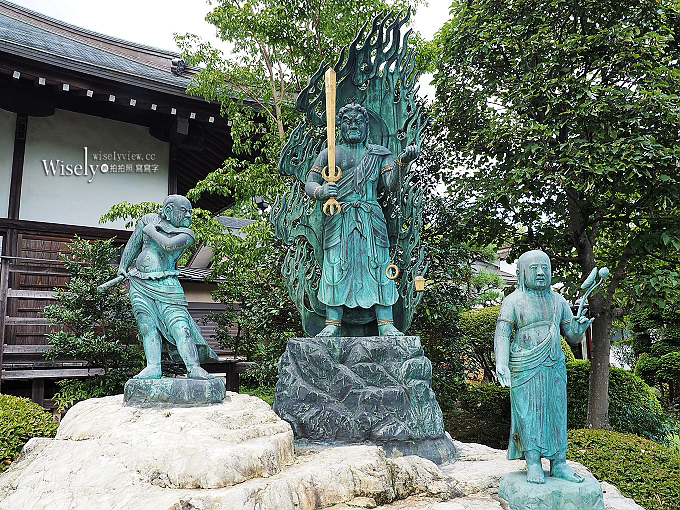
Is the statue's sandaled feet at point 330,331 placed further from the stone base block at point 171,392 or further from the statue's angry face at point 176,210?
the statue's angry face at point 176,210

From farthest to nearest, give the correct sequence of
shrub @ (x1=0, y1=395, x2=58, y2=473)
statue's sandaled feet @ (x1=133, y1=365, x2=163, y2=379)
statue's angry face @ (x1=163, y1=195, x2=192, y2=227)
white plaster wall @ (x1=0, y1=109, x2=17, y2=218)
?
1. white plaster wall @ (x1=0, y1=109, x2=17, y2=218)
2. shrub @ (x1=0, y1=395, x2=58, y2=473)
3. statue's angry face @ (x1=163, y1=195, x2=192, y2=227)
4. statue's sandaled feet @ (x1=133, y1=365, x2=163, y2=379)

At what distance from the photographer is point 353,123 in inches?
203

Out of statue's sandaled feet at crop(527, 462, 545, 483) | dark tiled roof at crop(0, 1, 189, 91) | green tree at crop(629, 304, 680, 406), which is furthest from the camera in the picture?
green tree at crop(629, 304, 680, 406)

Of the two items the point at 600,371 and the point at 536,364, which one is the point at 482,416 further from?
the point at 536,364

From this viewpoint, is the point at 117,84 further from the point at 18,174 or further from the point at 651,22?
the point at 651,22

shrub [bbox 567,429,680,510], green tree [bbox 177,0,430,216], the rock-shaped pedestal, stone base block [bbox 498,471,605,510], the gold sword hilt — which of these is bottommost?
shrub [bbox 567,429,680,510]

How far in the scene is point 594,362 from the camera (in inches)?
281

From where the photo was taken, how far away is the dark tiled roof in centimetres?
739

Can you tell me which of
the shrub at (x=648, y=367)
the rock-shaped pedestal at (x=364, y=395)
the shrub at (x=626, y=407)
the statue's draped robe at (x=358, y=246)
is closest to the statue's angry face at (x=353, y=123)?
the statue's draped robe at (x=358, y=246)

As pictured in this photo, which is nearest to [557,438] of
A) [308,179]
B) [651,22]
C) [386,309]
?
[386,309]

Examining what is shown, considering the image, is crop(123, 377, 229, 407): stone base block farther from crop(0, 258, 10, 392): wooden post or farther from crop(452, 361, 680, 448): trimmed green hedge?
crop(452, 361, 680, 448): trimmed green hedge

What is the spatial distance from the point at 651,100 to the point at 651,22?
143 centimetres

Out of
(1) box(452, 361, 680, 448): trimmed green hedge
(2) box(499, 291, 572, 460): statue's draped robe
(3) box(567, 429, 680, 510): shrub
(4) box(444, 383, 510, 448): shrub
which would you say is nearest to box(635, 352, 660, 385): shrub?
(1) box(452, 361, 680, 448): trimmed green hedge

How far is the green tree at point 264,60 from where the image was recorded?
26.3ft
